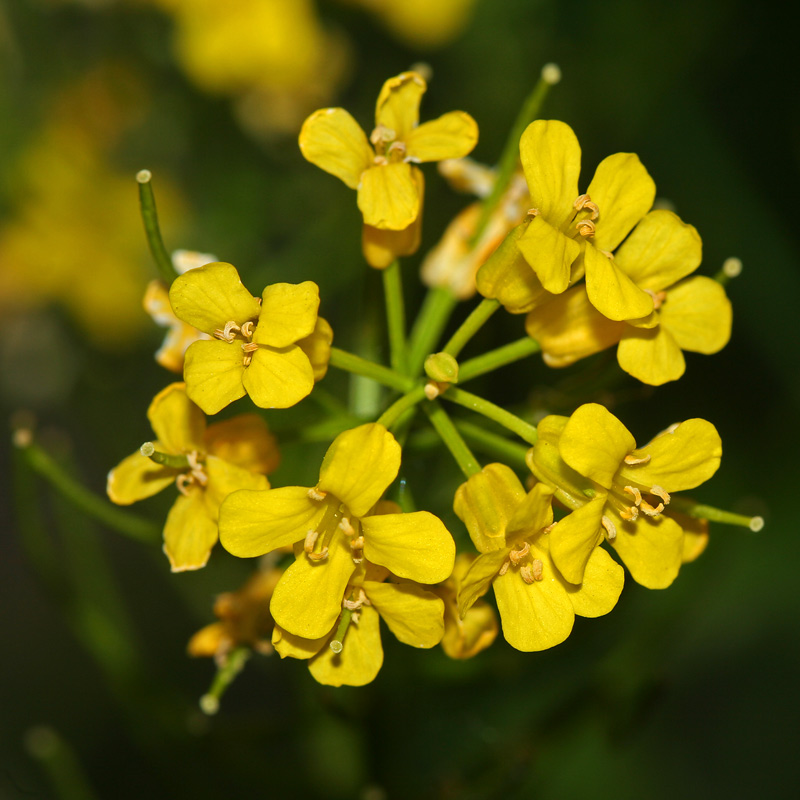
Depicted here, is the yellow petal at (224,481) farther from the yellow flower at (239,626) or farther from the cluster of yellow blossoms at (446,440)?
the yellow flower at (239,626)

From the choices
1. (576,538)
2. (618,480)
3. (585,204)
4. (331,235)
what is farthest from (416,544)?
(331,235)

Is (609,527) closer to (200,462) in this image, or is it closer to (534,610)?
(534,610)

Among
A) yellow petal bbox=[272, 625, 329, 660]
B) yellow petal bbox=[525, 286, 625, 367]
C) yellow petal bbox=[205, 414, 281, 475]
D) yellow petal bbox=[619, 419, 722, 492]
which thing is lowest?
yellow petal bbox=[272, 625, 329, 660]

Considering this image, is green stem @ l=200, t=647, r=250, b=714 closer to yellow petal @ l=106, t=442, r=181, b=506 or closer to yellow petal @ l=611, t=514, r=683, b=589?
yellow petal @ l=106, t=442, r=181, b=506

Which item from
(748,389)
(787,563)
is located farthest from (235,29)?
(787,563)

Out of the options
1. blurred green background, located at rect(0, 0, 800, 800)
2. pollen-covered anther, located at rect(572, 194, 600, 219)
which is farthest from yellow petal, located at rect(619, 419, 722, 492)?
blurred green background, located at rect(0, 0, 800, 800)
